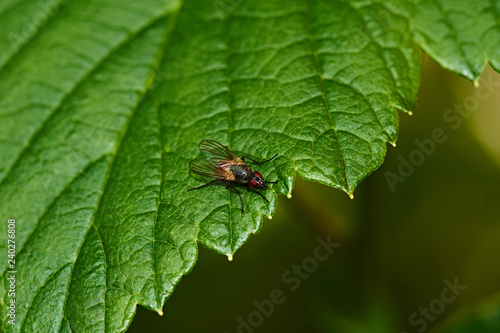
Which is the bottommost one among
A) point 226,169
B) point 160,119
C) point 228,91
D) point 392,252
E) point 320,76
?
point 392,252

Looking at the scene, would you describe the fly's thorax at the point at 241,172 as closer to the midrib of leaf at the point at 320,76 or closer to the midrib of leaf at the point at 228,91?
the midrib of leaf at the point at 228,91

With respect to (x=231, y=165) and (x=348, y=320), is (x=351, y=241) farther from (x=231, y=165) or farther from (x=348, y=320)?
(x=231, y=165)

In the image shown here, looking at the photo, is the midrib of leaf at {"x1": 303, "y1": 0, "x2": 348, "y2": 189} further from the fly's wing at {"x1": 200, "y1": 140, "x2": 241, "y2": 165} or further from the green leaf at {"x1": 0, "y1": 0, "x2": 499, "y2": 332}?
the fly's wing at {"x1": 200, "y1": 140, "x2": 241, "y2": 165}

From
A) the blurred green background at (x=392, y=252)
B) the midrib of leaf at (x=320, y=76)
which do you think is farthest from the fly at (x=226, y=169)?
the blurred green background at (x=392, y=252)

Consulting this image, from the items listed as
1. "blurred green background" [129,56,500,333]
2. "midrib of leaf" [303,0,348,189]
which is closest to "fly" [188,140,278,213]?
"midrib of leaf" [303,0,348,189]

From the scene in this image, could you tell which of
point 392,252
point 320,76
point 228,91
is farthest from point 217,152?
point 392,252

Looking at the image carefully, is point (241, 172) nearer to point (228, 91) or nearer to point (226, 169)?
point (226, 169)
